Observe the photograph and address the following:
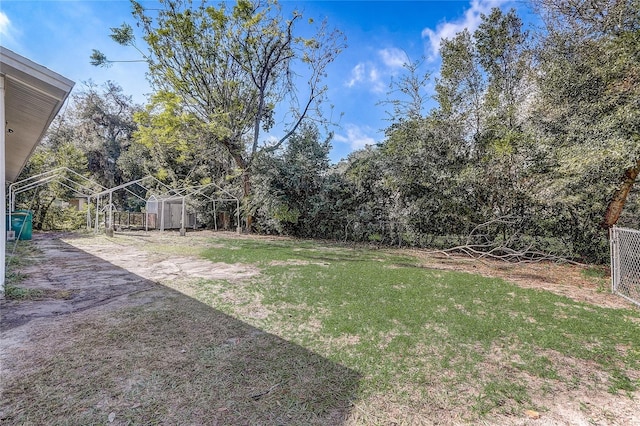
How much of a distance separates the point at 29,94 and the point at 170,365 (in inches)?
177

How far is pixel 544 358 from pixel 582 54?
6979 millimetres

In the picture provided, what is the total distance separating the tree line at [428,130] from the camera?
6.23m

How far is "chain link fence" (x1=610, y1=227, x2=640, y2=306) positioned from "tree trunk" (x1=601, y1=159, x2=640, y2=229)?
1.88 metres

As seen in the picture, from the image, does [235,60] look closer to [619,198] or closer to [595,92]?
[595,92]

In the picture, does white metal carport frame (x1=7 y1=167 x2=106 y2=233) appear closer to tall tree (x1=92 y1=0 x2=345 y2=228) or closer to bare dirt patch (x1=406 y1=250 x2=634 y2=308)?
tall tree (x1=92 y1=0 x2=345 y2=228)

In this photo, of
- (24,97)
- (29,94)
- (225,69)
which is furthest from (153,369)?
(225,69)

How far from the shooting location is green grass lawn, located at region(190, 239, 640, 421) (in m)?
2.32

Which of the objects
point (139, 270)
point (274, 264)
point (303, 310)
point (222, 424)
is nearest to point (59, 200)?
point (139, 270)

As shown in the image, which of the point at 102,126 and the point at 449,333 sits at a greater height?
the point at 102,126

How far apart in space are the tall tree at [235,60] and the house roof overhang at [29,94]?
302 inches

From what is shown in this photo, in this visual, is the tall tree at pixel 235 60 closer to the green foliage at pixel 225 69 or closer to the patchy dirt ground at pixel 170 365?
the green foliage at pixel 225 69

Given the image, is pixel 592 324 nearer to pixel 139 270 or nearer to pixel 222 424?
pixel 222 424

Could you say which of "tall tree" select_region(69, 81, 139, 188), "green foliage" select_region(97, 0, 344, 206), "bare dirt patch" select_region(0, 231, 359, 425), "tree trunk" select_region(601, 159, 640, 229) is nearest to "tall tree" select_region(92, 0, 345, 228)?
"green foliage" select_region(97, 0, 344, 206)

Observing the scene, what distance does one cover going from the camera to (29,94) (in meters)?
4.19
